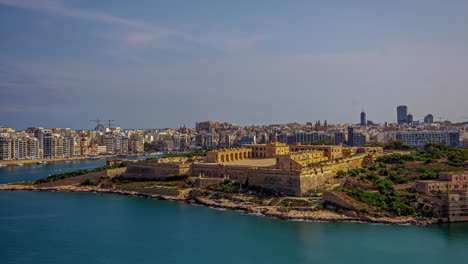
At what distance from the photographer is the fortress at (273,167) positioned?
1855 centimetres

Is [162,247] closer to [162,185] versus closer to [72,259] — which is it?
[72,259]

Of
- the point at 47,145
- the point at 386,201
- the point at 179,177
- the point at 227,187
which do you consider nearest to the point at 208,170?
the point at 179,177

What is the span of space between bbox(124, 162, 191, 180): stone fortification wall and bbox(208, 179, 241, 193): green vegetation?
3.38 m

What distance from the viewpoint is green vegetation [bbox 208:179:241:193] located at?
768 inches

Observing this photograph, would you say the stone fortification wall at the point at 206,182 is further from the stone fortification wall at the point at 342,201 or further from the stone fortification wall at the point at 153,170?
the stone fortification wall at the point at 342,201

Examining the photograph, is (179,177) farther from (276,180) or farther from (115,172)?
(276,180)

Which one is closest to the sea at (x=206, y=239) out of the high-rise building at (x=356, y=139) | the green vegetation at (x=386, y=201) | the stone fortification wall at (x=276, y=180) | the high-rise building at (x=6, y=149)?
the green vegetation at (x=386, y=201)

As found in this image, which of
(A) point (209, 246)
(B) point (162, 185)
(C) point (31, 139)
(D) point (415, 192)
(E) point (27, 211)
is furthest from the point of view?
(C) point (31, 139)

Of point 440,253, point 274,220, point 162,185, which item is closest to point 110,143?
point 162,185

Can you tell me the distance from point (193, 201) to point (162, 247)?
5.46 meters

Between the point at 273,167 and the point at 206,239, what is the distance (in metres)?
6.97

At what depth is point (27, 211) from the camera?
18734 millimetres

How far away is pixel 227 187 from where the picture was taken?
65.0ft

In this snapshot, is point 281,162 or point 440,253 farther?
point 281,162
